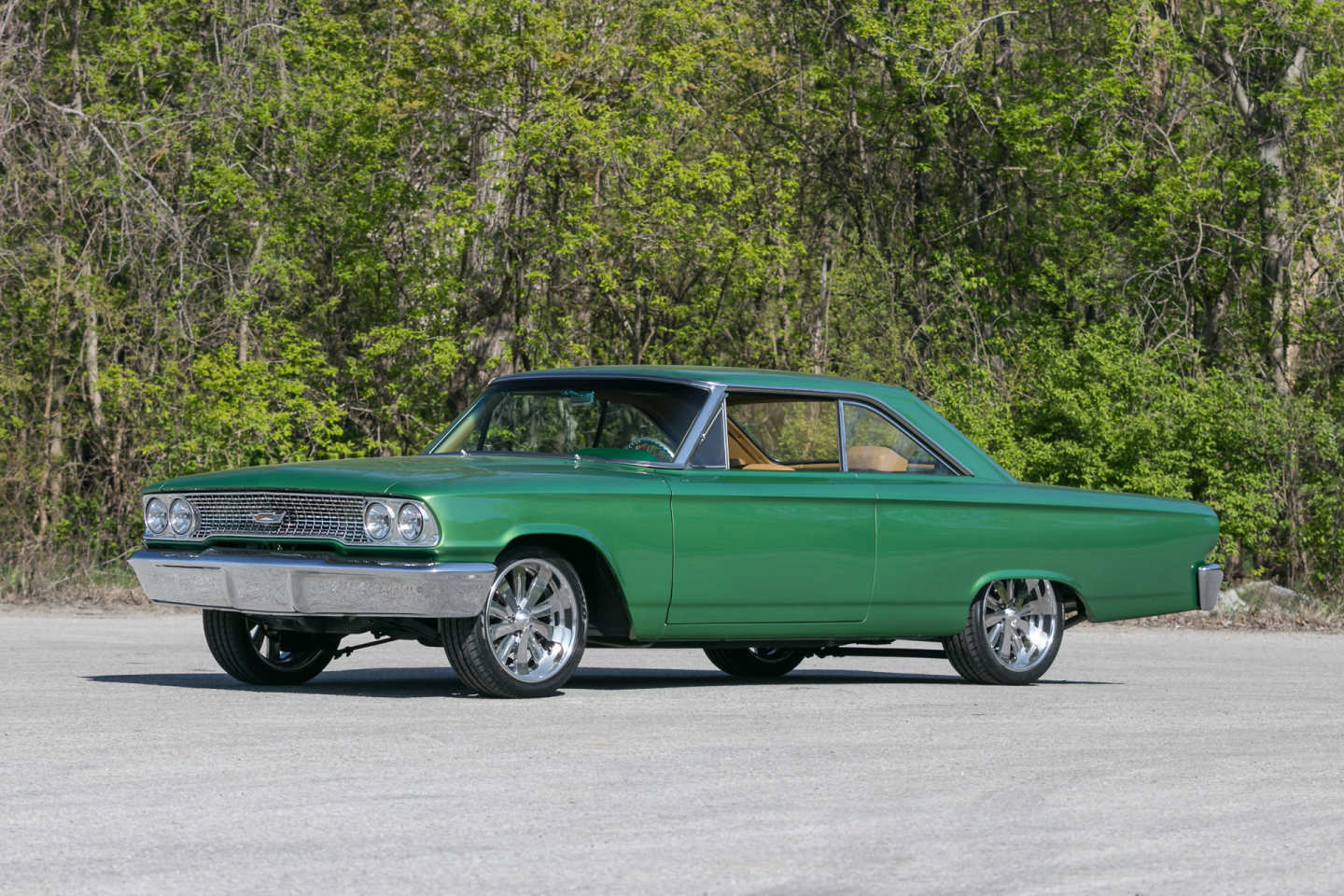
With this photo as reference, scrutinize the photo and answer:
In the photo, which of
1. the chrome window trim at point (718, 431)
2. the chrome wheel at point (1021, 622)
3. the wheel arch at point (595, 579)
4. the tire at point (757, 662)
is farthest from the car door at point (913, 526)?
the wheel arch at point (595, 579)

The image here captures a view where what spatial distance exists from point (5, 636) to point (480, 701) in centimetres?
648

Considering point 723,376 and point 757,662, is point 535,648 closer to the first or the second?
point 723,376

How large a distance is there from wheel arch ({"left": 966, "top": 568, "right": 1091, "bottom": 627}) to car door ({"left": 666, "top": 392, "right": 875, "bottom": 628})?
2.64ft

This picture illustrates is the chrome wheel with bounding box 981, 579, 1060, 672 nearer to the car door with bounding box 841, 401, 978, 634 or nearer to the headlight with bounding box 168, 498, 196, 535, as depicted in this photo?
the car door with bounding box 841, 401, 978, 634

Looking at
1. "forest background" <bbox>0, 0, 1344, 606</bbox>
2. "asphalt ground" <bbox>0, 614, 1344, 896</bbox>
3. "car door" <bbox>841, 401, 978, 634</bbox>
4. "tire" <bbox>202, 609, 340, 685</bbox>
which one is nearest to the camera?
"asphalt ground" <bbox>0, 614, 1344, 896</bbox>

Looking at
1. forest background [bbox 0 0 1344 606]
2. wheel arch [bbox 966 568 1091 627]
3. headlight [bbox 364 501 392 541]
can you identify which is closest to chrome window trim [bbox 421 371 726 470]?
headlight [bbox 364 501 392 541]

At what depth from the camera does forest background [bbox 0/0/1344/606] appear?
2425cm

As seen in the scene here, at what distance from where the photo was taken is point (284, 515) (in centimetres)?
953

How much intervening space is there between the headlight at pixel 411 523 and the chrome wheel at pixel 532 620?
446 mm

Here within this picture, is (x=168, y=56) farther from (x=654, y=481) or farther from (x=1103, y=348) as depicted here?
(x=654, y=481)

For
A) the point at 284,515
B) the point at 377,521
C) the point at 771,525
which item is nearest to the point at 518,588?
the point at 377,521

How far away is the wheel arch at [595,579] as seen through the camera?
962cm

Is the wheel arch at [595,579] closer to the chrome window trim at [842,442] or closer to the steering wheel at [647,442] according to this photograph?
the steering wheel at [647,442]

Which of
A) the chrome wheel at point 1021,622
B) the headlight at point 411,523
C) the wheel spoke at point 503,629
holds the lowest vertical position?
the chrome wheel at point 1021,622
